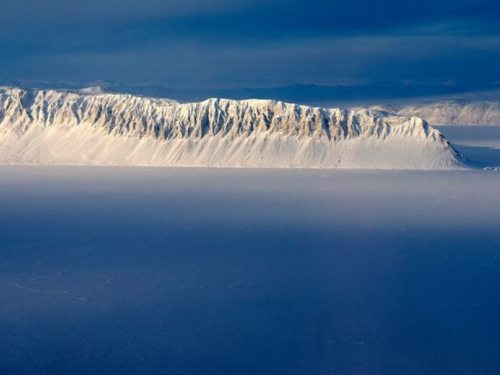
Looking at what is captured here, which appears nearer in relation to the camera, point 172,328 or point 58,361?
point 58,361

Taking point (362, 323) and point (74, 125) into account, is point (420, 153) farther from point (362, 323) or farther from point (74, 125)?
point (362, 323)

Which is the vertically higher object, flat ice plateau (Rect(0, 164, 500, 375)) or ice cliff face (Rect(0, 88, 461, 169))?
ice cliff face (Rect(0, 88, 461, 169))

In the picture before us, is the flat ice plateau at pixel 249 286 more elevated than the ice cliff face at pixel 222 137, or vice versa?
the ice cliff face at pixel 222 137

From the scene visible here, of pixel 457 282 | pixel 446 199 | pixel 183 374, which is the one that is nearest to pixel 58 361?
pixel 183 374

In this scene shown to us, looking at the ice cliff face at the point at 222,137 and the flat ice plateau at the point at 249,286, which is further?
the ice cliff face at the point at 222,137
